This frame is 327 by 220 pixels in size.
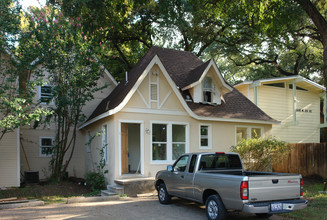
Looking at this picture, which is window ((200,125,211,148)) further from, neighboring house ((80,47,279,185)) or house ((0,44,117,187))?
house ((0,44,117,187))

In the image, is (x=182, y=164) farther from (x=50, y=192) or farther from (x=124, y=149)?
(x=50, y=192)

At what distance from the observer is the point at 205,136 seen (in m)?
15.6

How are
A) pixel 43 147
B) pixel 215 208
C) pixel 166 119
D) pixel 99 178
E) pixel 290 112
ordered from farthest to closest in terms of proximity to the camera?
pixel 290 112
pixel 43 147
pixel 166 119
pixel 99 178
pixel 215 208

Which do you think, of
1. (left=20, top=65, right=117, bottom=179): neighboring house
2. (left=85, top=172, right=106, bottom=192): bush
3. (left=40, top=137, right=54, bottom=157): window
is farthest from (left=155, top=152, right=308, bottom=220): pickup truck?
(left=40, top=137, right=54, bottom=157): window

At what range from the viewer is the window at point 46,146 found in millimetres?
17359

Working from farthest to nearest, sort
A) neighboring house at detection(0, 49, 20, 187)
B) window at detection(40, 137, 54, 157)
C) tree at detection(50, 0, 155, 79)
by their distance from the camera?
tree at detection(50, 0, 155, 79) < window at detection(40, 137, 54, 157) < neighboring house at detection(0, 49, 20, 187)

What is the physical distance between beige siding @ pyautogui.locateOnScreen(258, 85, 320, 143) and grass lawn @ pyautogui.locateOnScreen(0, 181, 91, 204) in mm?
13326

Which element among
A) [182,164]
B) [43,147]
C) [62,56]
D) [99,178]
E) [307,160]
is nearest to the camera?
[182,164]

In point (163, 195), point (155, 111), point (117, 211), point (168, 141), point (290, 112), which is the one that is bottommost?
point (117, 211)

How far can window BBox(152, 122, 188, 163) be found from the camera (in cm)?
1415

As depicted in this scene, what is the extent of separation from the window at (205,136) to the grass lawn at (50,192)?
6.05 m

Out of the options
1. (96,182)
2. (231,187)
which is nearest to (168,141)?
(96,182)

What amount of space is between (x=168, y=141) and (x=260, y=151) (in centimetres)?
418

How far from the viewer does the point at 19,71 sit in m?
13.4
